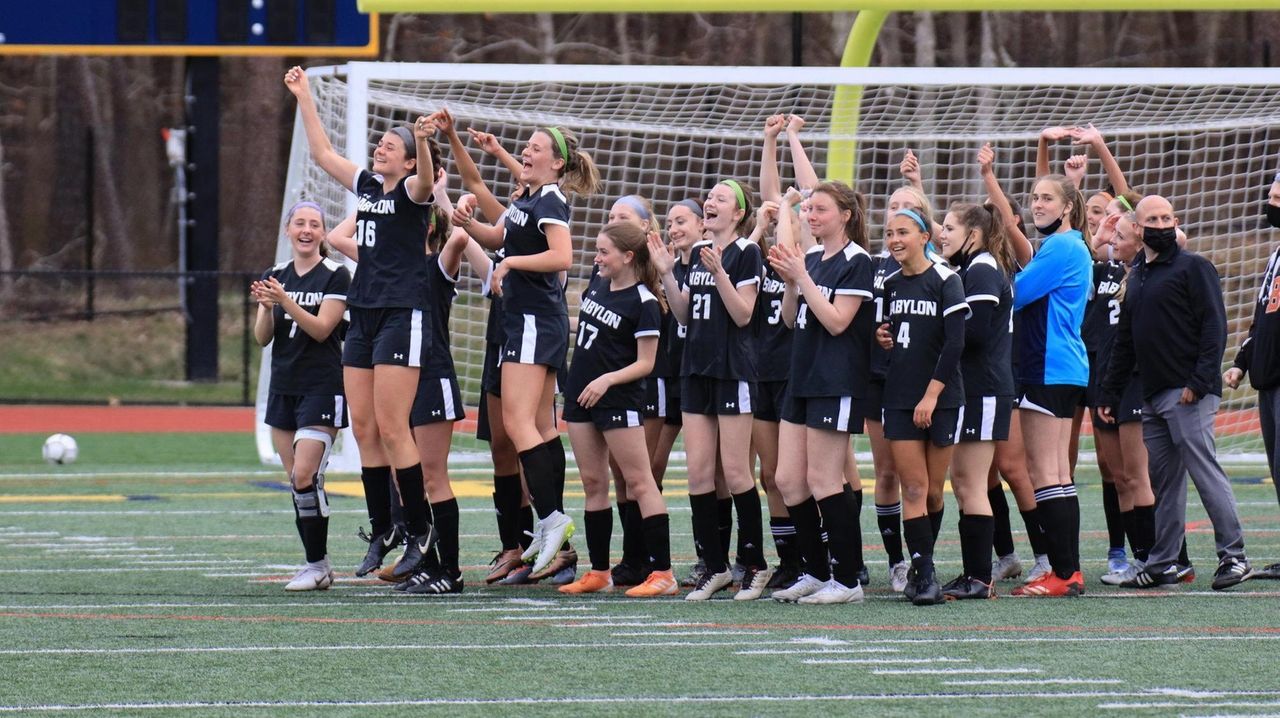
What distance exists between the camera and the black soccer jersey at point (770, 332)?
313 inches

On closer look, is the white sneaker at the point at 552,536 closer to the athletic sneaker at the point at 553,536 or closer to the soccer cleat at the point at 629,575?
the athletic sneaker at the point at 553,536

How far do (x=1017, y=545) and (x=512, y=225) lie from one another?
375 centimetres

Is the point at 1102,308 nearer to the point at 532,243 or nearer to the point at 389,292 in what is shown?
the point at 532,243

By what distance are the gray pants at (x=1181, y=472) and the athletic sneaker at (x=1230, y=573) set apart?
3 centimetres

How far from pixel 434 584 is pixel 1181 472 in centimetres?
340

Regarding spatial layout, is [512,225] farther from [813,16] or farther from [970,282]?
[813,16]

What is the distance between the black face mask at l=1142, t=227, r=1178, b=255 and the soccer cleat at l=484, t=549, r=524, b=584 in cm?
317

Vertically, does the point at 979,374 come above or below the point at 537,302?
below

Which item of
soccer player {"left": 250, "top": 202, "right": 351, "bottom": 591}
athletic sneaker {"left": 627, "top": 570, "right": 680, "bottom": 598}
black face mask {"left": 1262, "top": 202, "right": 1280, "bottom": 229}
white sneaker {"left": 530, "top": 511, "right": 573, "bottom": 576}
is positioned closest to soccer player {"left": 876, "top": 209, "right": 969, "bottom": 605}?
athletic sneaker {"left": 627, "top": 570, "right": 680, "bottom": 598}

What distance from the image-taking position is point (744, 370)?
25.3 feet

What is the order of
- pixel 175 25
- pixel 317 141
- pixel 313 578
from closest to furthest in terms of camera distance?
pixel 317 141 → pixel 313 578 → pixel 175 25

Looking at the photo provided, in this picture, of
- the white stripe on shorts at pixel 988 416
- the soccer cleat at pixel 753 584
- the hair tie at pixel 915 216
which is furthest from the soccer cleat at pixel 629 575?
the hair tie at pixel 915 216

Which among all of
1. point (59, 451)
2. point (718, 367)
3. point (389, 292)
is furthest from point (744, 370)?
point (59, 451)

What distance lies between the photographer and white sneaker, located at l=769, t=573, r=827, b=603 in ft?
24.8
